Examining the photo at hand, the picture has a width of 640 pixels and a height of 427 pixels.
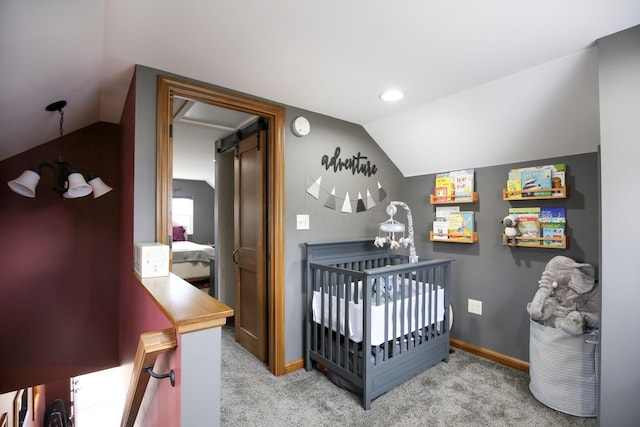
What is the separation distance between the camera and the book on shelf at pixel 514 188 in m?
2.37

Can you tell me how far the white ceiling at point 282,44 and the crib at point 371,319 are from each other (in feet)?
4.17

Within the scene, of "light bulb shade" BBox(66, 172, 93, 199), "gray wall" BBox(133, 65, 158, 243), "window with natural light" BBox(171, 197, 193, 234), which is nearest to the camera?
"gray wall" BBox(133, 65, 158, 243)

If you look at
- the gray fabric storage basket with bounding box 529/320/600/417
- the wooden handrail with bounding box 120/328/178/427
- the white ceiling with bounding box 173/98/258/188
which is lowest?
the gray fabric storage basket with bounding box 529/320/600/417

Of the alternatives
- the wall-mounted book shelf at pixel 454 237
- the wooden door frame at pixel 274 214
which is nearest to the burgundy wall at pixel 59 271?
the wooden door frame at pixel 274 214

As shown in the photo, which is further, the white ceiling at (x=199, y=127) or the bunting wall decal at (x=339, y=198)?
the white ceiling at (x=199, y=127)

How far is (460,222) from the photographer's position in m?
2.76

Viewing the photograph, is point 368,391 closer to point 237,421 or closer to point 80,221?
point 237,421

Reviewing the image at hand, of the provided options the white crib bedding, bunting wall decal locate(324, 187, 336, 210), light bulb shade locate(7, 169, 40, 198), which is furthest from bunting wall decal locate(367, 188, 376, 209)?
light bulb shade locate(7, 169, 40, 198)

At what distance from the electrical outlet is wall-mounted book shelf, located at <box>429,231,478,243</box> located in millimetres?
536

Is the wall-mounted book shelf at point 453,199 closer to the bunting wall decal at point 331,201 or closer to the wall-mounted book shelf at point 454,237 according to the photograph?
the wall-mounted book shelf at point 454,237

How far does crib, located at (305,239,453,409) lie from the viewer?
78.7 inches

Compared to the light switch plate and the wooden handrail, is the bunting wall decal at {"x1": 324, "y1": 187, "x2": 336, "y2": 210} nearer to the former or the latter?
the light switch plate

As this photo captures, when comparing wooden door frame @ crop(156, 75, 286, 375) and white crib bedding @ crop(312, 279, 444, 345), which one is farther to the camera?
wooden door frame @ crop(156, 75, 286, 375)

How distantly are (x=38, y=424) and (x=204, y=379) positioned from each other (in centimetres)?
379
